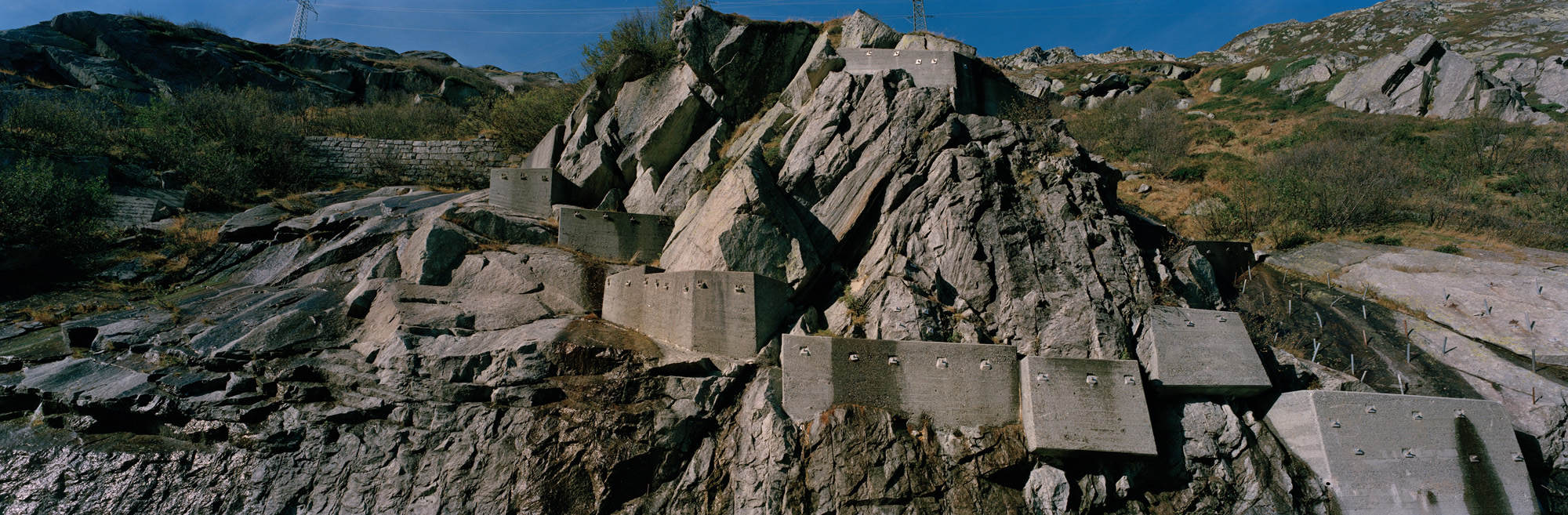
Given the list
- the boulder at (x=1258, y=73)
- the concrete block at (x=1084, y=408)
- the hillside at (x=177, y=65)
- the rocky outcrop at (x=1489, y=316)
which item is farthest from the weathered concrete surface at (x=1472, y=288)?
the hillside at (x=177, y=65)

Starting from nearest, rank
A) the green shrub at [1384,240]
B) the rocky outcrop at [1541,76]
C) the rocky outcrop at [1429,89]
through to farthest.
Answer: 1. the green shrub at [1384,240]
2. the rocky outcrop at [1429,89]
3. the rocky outcrop at [1541,76]

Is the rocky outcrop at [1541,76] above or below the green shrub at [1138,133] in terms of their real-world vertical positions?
above

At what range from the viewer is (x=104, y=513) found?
8.37 m

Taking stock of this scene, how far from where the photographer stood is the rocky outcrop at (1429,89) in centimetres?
2498

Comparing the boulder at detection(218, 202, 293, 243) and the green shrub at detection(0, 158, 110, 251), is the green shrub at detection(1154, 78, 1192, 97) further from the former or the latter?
the green shrub at detection(0, 158, 110, 251)

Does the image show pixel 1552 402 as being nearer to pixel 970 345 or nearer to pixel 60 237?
pixel 970 345

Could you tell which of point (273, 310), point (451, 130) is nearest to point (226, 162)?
point (451, 130)

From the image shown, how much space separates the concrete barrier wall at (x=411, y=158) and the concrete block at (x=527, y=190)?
6.42 m

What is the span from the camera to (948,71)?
14.9 metres

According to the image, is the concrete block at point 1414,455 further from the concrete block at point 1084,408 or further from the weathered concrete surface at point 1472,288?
the weathered concrete surface at point 1472,288

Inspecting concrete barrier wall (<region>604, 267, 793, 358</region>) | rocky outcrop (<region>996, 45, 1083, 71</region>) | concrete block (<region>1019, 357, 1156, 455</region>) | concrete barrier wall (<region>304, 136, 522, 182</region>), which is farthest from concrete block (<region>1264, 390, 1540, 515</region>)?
rocky outcrop (<region>996, 45, 1083, 71</region>)

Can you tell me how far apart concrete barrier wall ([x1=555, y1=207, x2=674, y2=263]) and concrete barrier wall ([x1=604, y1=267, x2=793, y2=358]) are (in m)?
2.90

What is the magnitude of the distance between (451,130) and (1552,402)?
32669 millimetres

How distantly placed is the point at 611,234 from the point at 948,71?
9627 mm
